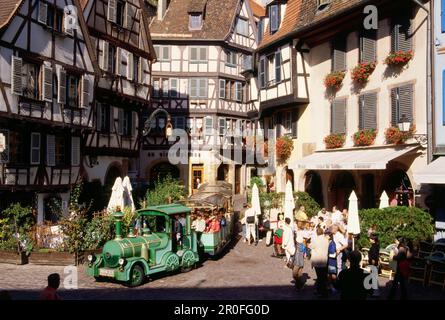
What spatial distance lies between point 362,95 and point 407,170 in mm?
4152

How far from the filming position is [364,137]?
2070cm

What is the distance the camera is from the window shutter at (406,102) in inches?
735

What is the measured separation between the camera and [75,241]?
16.4 metres

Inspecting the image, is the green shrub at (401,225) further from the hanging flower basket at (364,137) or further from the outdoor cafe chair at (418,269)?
the hanging flower basket at (364,137)

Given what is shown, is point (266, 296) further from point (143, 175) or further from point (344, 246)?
point (143, 175)

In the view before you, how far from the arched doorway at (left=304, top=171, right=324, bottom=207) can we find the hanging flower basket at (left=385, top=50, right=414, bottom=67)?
7.47 metres

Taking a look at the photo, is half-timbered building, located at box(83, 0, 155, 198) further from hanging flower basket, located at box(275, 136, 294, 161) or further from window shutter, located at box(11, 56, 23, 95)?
hanging flower basket, located at box(275, 136, 294, 161)

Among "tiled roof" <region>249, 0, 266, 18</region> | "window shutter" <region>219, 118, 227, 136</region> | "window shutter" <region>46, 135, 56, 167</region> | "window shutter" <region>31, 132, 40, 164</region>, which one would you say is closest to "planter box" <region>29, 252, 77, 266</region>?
"window shutter" <region>31, 132, 40, 164</region>

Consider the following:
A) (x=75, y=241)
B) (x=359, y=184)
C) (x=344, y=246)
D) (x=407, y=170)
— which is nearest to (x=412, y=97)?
(x=407, y=170)

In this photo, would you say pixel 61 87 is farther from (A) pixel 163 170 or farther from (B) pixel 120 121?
(A) pixel 163 170

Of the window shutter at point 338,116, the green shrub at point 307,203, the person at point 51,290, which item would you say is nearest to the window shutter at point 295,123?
the window shutter at point 338,116

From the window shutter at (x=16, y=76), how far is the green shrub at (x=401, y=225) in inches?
536

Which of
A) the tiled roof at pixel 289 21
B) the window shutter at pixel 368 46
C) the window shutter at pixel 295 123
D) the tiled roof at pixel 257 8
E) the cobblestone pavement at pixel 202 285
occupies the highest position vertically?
the tiled roof at pixel 257 8

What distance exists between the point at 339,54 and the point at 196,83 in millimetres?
18278
